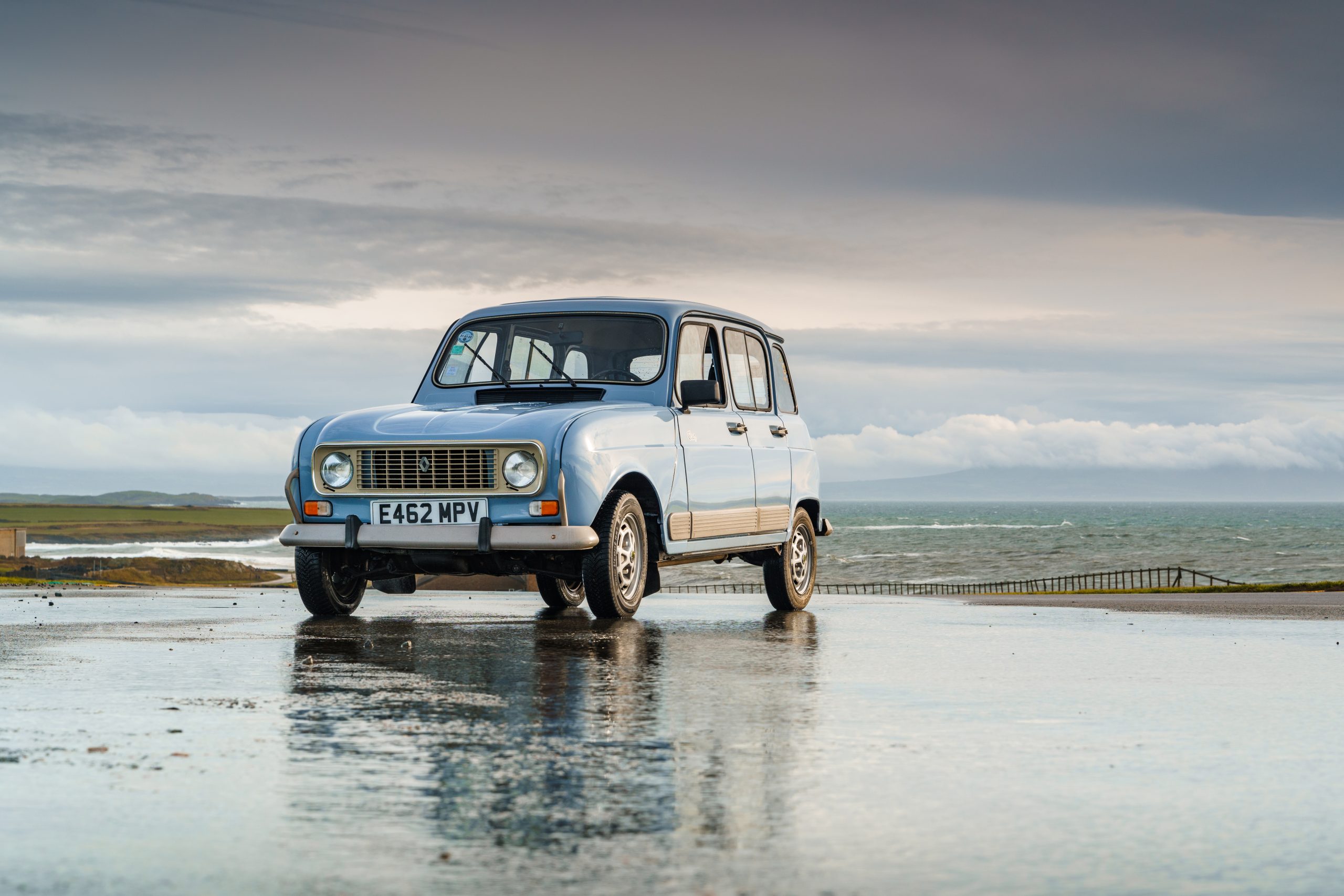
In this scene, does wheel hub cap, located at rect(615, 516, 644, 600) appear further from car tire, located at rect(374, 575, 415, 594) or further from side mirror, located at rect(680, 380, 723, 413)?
car tire, located at rect(374, 575, 415, 594)

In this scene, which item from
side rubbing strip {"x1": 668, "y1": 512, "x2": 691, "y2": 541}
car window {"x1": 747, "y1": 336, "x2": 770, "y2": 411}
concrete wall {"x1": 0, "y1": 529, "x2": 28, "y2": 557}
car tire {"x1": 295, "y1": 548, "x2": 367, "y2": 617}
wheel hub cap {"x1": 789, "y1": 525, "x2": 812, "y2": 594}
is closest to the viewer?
car tire {"x1": 295, "y1": 548, "x2": 367, "y2": 617}

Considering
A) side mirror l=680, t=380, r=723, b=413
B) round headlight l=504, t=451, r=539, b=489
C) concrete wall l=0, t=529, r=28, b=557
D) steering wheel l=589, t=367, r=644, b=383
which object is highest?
steering wheel l=589, t=367, r=644, b=383

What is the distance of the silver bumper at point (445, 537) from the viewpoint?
10156 mm

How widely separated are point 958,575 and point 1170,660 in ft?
262

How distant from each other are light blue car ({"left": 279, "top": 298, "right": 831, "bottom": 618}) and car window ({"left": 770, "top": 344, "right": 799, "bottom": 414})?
0.25ft

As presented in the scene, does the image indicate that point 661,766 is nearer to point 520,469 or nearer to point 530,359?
point 520,469

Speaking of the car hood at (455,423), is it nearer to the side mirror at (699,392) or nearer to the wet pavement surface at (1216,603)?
the side mirror at (699,392)

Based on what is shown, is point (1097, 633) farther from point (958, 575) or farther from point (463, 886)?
point (958, 575)

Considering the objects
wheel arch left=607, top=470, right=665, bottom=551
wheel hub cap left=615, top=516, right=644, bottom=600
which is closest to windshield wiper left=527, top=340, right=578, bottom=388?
wheel arch left=607, top=470, right=665, bottom=551

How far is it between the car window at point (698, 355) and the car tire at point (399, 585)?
2.64 meters

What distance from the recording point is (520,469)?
1041cm

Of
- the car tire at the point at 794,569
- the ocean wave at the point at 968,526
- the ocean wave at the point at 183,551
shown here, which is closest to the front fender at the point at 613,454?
the car tire at the point at 794,569

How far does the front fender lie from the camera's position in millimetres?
10359

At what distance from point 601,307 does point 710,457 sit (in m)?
1.53
